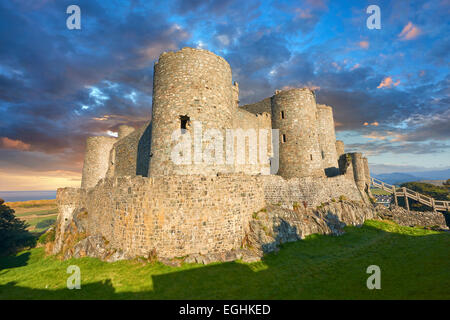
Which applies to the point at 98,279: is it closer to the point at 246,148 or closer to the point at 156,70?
the point at 156,70

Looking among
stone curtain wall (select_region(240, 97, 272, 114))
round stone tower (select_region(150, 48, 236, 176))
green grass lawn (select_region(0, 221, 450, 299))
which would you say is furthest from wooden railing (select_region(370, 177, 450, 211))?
round stone tower (select_region(150, 48, 236, 176))

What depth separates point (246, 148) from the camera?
66.2ft

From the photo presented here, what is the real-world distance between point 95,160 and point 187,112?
24.3 meters

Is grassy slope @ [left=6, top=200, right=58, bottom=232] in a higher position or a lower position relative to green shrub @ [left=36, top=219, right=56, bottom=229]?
higher

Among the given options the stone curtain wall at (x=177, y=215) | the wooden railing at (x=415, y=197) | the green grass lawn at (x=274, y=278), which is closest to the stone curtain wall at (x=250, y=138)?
the stone curtain wall at (x=177, y=215)

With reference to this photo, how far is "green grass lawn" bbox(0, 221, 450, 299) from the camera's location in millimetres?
7566

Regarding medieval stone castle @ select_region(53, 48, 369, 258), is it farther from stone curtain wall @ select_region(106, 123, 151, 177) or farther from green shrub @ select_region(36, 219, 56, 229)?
green shrub @ select_region(36, 219, 56, 229)

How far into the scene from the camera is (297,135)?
21.9m

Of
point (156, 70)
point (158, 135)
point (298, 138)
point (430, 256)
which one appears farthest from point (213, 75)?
point (430, 256)

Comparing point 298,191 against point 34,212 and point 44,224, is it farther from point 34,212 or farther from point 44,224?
point 34,212

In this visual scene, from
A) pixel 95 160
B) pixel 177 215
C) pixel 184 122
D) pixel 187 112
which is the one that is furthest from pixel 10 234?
pixel 187 112

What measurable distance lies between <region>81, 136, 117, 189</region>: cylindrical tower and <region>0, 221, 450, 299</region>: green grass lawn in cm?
1841

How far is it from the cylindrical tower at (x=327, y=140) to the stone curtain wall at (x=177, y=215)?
1788 centimetres

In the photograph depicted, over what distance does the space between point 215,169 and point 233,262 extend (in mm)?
5313
